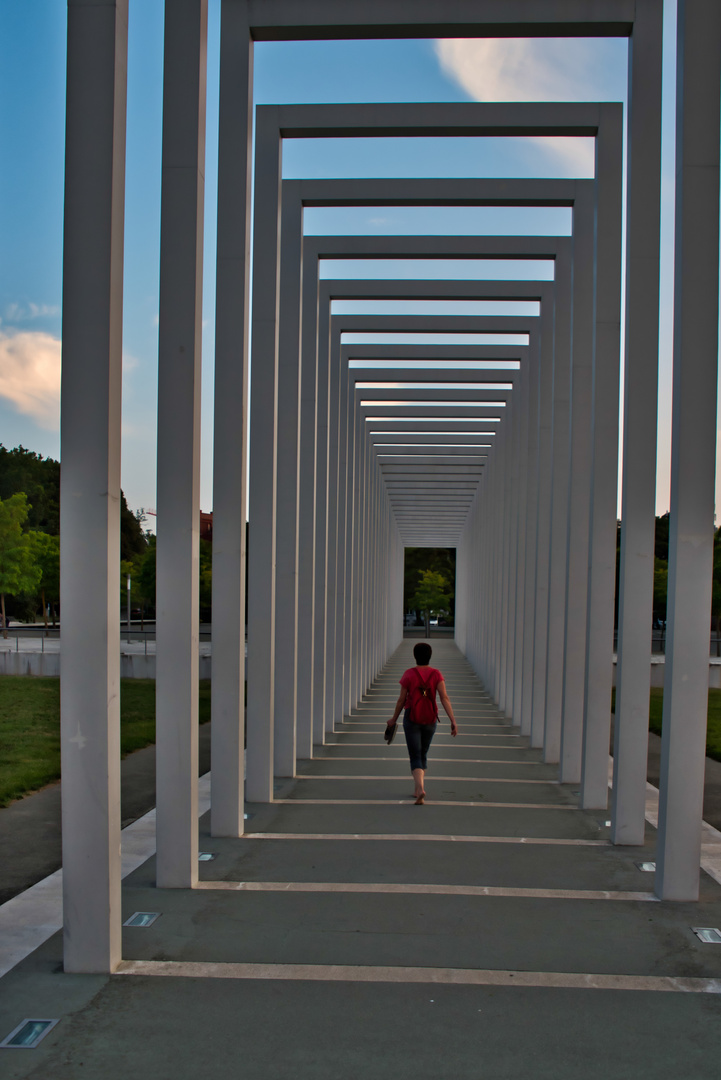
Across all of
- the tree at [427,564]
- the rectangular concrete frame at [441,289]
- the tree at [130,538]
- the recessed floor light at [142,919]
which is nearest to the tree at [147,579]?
the tree at [130,538]

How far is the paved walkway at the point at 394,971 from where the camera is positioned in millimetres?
3283

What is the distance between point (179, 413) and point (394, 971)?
3330 mm

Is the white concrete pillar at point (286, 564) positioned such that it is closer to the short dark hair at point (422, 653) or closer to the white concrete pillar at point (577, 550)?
the short dark hair at point (422, 653)

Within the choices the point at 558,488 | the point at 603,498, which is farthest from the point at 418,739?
the point at 558,488

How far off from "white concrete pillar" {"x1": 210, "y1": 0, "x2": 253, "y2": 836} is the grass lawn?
273 cm

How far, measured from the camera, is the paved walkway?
10.8 ft

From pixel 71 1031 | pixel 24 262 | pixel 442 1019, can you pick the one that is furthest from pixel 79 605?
pixel 24 262

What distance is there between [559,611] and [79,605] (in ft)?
24.4

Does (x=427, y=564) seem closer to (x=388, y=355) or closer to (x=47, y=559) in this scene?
(x=47, y=559)

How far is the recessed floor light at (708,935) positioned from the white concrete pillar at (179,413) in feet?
9.47

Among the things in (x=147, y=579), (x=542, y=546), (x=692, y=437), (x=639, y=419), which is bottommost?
(x=147, y=579)

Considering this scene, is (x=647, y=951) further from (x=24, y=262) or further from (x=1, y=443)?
(x=1, y=443)

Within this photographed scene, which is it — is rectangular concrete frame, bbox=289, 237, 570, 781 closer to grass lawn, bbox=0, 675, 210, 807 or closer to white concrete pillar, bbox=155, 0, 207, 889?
white concrete pillar, bbox=155, 0, 207, 889

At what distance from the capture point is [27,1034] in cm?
343
